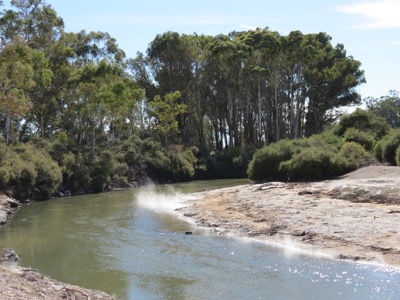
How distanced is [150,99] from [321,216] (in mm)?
52028

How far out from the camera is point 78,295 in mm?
10625

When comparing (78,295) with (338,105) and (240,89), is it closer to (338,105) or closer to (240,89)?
(240,89)

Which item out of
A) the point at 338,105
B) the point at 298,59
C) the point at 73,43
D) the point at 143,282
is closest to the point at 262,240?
the point at 143,282

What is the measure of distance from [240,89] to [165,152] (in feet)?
48.9

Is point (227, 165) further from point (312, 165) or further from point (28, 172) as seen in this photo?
point (28, 172)

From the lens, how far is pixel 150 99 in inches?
2744

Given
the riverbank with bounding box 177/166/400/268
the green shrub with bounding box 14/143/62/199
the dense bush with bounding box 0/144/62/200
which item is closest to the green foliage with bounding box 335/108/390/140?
the riverbank with bounding box 177/166/400/268

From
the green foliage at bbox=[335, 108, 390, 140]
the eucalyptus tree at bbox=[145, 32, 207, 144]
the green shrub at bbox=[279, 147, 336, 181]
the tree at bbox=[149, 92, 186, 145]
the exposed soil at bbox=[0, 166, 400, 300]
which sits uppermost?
the eucalyptus tree at bbox=[145, 32, 207, 144]

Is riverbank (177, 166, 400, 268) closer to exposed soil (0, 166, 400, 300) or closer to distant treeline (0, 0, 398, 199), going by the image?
exposed soil (0, 166, 400, 300)

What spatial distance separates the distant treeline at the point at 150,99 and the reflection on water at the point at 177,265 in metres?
14.6

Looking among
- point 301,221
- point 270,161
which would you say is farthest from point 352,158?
point 301,221

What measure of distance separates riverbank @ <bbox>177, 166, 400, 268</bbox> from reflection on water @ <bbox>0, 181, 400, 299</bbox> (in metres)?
1.02

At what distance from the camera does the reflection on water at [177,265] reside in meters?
12.4

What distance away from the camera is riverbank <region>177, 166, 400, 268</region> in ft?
52.0
